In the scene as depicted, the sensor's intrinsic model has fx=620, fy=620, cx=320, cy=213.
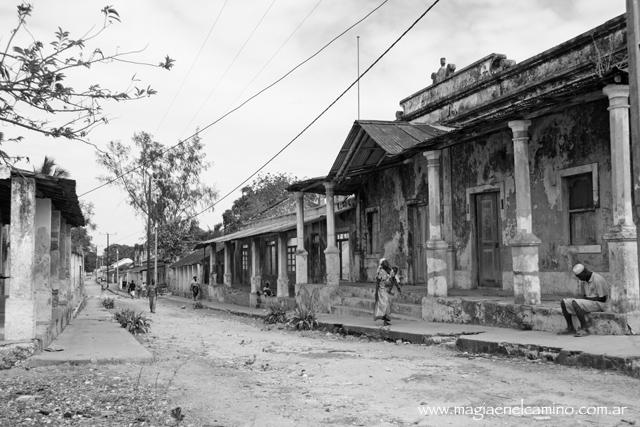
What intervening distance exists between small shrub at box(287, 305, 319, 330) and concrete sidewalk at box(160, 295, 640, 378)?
6.30 ft

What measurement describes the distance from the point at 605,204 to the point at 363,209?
34.2ft

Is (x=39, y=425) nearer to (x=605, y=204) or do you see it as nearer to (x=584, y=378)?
(x=584, y=378)

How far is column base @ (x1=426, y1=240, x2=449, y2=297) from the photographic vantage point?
43.5 feet

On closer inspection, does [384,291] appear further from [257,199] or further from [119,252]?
[119,252]

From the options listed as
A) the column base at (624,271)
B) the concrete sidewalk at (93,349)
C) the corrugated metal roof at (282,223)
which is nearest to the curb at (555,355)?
the column base at (624,271)

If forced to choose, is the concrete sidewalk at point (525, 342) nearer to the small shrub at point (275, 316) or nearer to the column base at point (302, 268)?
the small shrub at point (275, 316)

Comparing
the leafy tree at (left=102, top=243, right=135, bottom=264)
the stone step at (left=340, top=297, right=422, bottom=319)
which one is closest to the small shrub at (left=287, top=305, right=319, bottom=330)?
the stone step at (left=340, top=297, right=422, bottom=319)

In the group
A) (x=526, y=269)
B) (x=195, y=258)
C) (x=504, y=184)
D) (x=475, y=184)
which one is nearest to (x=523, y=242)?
(x=526, y=269)

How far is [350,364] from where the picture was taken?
9047 mm

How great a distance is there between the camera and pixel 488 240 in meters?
14.5

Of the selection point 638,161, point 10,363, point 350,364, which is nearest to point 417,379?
point 350,364

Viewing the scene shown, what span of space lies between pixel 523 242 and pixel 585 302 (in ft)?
5.99

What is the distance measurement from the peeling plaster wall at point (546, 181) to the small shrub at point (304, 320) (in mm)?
3660

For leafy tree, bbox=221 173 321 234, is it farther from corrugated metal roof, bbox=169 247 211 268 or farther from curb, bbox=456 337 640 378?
curb, bbox=456 337 640 378
